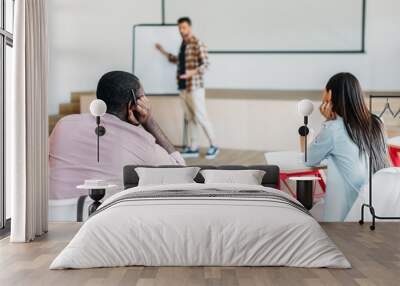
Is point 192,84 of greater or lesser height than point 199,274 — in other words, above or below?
above

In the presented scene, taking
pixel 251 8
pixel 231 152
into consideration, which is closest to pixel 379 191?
pixel 231 152

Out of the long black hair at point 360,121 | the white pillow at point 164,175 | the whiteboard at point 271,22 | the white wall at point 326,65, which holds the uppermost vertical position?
the whiteboard at point 271,22

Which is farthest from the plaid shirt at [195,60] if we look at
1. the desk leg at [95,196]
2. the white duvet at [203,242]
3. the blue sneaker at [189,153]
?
the white duvet at [203,242]

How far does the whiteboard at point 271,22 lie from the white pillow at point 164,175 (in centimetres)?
129

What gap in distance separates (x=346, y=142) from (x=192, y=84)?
1681mm

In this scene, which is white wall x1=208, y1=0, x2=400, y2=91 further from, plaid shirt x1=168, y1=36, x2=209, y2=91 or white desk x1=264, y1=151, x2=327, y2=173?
white desk x1=264, y1=151, x2=327, y2=173

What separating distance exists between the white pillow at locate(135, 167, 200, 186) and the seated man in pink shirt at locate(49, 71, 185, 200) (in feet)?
0.69

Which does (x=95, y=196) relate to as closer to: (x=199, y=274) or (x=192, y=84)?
(x=192, y=84)

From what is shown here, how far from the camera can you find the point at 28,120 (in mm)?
6246

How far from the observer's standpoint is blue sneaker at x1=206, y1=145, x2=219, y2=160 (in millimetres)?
7320

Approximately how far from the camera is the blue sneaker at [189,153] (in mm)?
7320

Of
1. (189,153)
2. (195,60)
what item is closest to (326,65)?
(195,60)

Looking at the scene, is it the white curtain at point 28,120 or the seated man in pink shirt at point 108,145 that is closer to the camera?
the white curtain at point 28,120

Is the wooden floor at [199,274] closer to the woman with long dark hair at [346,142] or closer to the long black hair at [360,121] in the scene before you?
the woman with long dark hair at [346,142]
